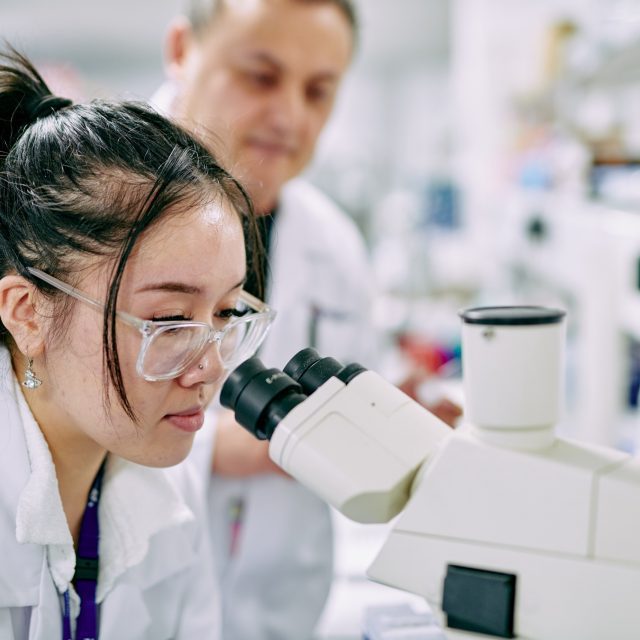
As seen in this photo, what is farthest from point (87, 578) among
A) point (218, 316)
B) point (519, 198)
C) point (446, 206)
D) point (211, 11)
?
point (446, 206)

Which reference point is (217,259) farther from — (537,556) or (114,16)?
(114,16)

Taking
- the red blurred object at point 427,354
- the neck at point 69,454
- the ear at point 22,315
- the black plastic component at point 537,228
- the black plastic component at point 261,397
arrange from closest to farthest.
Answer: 1. the black plastic component at point 261,397
2. the ear at point 22,315
3. the neck at point 69,454
4. the black plastic component at point 537,228
5. the red blurred object at point 427,354

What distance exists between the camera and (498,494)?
64 cm

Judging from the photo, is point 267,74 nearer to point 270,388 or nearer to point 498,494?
point 270,388

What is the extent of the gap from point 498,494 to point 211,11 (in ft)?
4.15

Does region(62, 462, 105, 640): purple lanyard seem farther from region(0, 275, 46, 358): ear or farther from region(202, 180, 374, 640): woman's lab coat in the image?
region(202, 180, 374, 640): woman's lab coat

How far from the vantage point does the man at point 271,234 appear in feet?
4.92

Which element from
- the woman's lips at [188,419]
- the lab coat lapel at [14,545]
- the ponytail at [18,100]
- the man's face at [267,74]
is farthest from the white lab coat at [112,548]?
the man's face at [267,74]

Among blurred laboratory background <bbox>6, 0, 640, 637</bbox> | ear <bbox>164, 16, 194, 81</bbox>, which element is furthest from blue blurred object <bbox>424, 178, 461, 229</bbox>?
ear <bbox>164, 16, 194, 81</bbox>

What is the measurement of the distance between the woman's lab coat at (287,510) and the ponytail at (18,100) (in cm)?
71

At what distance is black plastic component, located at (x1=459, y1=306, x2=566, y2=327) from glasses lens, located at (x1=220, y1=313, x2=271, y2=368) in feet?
1.15

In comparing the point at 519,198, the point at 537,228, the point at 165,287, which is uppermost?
the point at 519,198

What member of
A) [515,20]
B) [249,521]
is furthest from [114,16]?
[249,521]

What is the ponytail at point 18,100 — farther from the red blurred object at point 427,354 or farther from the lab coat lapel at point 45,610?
the red blurred object at point 427,354
